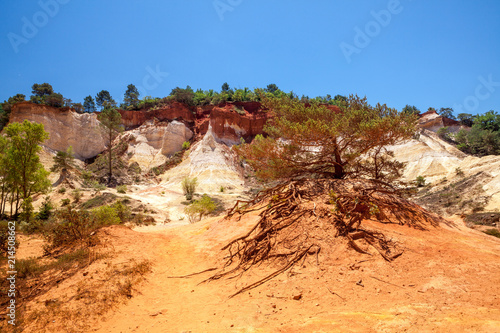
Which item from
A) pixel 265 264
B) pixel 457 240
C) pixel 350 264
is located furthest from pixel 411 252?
pixel 265 264

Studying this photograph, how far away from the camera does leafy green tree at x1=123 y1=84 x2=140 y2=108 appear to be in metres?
62.1

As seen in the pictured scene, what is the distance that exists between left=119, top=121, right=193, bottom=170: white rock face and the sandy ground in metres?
43.8

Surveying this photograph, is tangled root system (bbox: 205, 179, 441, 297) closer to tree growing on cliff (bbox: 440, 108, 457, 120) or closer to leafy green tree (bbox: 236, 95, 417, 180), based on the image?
leafy green tree (bbox: 236, 95, 417, 180)

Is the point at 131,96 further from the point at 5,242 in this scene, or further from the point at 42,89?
the point at 5,242

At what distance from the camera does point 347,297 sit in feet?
13.2

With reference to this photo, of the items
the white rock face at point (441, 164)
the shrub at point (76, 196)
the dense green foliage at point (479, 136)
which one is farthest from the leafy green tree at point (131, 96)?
the dense green foliage at point (479, 136)

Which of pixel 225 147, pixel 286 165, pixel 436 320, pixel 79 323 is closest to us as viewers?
pixel 436 320

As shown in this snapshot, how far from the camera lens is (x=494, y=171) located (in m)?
22.2

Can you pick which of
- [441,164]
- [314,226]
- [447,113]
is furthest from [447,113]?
[314,226]

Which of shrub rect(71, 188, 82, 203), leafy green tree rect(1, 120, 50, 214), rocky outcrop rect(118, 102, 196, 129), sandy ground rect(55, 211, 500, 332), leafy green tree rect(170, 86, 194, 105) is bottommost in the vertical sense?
sandy ground rect(55, 211, 500, 332)

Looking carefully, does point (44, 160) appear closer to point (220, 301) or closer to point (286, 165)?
point (286, 165)

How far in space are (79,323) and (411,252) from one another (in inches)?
246

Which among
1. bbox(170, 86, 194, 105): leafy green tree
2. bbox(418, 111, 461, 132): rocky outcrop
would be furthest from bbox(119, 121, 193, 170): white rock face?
bbox(418, 111, 461, 132): rocky outcrop

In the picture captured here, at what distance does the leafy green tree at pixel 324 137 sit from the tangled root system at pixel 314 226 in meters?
2.43
